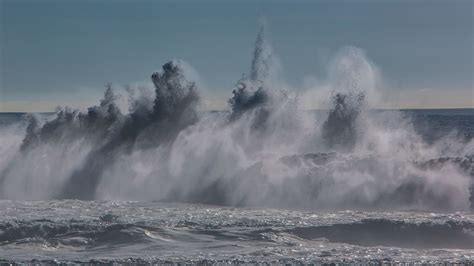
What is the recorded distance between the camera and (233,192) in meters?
28.1

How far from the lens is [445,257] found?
17156 millimetres

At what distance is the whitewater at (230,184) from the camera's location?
61.2 ft

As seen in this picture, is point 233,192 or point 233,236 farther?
point 233,192

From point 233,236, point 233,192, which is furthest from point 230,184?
point 233,236

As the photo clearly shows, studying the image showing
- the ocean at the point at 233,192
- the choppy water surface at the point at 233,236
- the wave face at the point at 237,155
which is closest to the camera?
the choppy water surface at the point at 233,236

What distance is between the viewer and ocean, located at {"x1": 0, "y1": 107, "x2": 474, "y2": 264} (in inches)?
719

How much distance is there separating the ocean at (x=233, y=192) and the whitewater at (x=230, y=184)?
2.5 inches

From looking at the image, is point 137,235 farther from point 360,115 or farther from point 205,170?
point 360,115

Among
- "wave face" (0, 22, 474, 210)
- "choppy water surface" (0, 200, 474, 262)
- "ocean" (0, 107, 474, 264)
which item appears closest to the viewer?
"choppy water surface" (0, 200, 474, 262)

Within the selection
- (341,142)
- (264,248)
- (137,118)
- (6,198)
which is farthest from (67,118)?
(264,248)

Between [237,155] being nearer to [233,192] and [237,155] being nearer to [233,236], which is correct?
[233,192]

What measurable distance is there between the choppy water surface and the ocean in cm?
4

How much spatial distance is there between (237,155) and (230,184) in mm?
3145

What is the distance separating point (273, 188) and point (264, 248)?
33.8 ft
